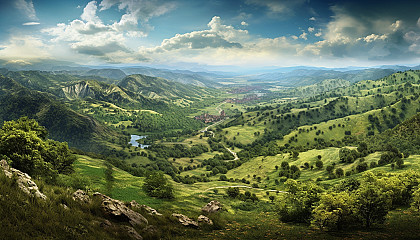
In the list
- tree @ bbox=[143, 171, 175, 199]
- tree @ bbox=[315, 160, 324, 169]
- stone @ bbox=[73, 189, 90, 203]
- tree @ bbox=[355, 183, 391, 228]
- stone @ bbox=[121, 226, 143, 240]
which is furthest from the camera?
tree @ bbox=[315, 160, 324, 169]

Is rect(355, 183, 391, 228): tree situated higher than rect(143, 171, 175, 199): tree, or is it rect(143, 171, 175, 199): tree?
rect(355, 183, 391, 228): tree

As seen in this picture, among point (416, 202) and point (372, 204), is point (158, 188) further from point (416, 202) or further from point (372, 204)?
point (416, 202)

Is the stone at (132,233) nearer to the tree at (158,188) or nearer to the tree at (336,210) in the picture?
the tree at (336,210)

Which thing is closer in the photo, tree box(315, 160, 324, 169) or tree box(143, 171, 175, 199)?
tree box(143, 171, 175, 199)

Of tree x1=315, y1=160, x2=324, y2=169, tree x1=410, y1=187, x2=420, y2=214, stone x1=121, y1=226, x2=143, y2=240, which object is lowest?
tree x1=315, y1=160, x2=324, y2=169

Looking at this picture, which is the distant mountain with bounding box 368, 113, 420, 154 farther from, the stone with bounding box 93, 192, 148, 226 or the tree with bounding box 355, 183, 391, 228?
the stone with bounding box 93, 192, 148, 226

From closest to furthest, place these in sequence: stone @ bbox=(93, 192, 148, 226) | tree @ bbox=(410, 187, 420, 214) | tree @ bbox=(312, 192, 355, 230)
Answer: stone @ bbox=(93, 192, 148, 226) → tree @ bbox=(312, 192, 355, 230) → tree @ bbox=(410, 187, 420, 214)

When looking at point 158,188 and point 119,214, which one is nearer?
point 119,214

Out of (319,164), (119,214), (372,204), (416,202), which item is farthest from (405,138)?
(119,214)

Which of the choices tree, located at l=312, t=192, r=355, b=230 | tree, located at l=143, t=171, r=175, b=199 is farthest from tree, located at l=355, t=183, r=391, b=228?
tree, located at l=143, t=171, r=175, b=199

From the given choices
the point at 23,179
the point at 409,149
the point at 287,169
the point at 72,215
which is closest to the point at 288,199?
the point at 72,215
